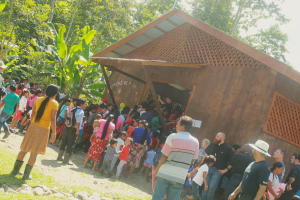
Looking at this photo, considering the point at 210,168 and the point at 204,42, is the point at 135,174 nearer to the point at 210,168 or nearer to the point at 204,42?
the point at 210,168

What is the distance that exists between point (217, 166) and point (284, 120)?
2705 millimetres

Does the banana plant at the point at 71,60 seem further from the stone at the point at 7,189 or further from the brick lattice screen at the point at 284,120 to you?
the stone at the point at 7,189

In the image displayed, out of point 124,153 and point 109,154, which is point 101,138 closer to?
point 109,154

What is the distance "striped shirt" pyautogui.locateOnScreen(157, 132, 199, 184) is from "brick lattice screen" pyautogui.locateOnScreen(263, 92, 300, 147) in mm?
4164

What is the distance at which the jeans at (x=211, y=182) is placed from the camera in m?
6.36

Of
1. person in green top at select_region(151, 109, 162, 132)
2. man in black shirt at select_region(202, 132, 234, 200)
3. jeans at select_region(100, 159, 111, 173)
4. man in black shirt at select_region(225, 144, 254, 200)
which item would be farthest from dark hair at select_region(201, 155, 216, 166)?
person in green top at select_region(151, 109, 162, 132)

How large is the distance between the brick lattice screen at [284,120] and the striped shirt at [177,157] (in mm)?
4164

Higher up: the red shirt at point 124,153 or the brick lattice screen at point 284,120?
the brick lattice screen at point 284,120

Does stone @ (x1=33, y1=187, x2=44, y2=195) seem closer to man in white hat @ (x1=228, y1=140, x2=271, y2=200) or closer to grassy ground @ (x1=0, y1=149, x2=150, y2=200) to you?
grassy ground @ (x1=0, y1=149, x2=150, y2=200)

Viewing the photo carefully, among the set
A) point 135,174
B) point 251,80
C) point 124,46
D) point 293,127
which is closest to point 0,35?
point 124,46

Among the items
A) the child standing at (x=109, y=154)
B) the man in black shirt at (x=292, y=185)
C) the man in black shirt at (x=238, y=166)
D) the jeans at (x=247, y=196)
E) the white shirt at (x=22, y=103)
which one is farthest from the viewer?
the white shirt at (x=22, y=103)

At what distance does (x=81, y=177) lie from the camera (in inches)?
258

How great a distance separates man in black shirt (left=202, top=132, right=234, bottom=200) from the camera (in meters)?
6.42

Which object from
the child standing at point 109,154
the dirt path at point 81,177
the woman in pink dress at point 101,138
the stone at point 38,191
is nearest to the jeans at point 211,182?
the dirt path at point 81,177
